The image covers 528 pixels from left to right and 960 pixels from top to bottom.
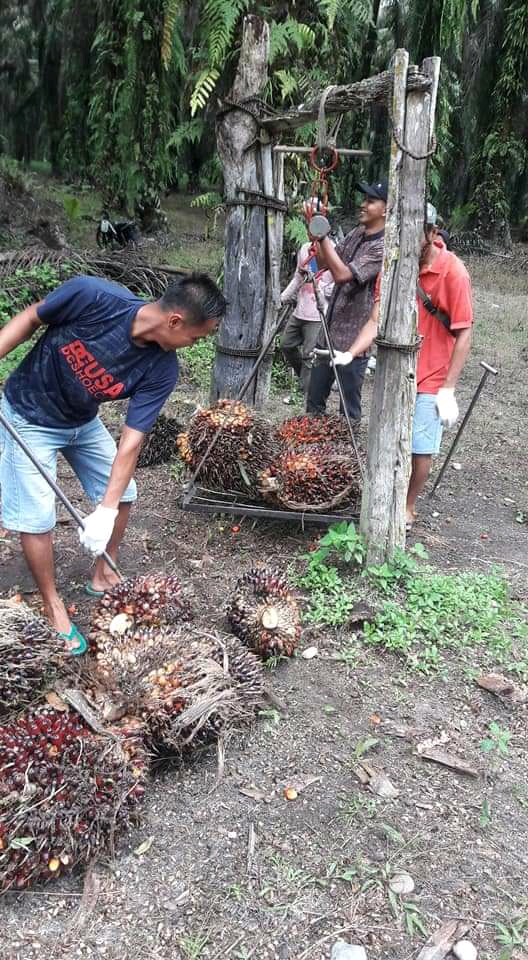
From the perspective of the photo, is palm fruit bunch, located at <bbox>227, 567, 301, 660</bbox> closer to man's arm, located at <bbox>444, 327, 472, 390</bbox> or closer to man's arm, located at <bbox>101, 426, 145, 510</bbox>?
man's arm, located at <bbox>101, 426, 145, 510</bbox>

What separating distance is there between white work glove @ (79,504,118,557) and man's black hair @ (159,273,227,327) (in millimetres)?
846

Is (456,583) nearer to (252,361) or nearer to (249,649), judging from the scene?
(249,649)

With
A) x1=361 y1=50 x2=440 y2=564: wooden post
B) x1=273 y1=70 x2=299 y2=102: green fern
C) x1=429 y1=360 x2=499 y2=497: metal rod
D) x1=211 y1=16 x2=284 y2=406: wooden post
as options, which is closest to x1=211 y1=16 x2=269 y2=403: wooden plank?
x1=211 y1=16 x2=284 y2=406: wooden post

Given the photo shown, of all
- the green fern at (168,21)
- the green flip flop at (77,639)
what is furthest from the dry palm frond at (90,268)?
the green flip flop at (77,639)

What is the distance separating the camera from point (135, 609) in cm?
294

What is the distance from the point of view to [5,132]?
19.4 meters

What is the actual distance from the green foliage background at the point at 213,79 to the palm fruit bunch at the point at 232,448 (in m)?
2.76

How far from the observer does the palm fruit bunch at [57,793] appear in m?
2.09

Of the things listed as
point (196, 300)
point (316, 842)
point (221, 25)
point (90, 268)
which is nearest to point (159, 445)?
point (196, 300)

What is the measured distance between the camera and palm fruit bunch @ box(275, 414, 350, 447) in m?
4.32

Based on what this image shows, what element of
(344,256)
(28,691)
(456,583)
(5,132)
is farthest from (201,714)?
(5,132)

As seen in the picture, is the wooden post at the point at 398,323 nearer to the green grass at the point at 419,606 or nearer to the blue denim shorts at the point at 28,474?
the green grass at the point at 419,606

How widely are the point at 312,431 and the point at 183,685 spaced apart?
210 cm

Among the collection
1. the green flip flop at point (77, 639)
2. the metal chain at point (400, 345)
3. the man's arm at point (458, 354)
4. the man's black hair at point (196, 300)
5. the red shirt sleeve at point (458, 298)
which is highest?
the man's black hair at point (196, 300)
